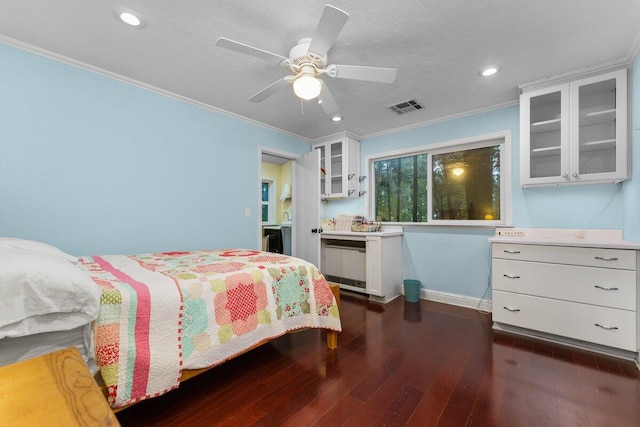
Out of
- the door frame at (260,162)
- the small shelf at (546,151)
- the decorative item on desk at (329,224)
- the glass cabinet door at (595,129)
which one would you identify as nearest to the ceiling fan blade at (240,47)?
the door frame at (260,162)

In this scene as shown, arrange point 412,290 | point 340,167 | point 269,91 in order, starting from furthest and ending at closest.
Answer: point 340,167, point 412,290, point 269,91

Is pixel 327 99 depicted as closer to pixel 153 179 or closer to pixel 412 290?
pixel 153 179

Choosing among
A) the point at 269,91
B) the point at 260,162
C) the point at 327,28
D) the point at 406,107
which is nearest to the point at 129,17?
the point at 269,91

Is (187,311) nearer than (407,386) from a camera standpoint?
Yes

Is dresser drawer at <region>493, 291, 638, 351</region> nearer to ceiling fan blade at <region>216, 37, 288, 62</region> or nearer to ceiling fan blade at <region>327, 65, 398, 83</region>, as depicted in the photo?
ceiling fan blade at <region>327, 65, 398, 83</region>

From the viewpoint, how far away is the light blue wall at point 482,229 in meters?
2.48

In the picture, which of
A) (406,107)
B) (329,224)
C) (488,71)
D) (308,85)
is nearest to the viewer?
(308,85)

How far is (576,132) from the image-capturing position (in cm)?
245

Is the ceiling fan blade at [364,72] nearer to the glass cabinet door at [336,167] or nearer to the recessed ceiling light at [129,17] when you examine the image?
the recessed ceiling light at [129,17]

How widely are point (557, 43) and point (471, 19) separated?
31.9 inches

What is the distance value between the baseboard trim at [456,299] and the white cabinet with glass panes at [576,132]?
1451 mm

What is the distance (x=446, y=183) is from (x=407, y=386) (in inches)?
104

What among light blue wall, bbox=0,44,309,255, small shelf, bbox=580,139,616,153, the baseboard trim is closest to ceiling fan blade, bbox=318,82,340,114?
light blue wall, bbox=0,44,309,255

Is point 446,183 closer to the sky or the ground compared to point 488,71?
closer to the ground
